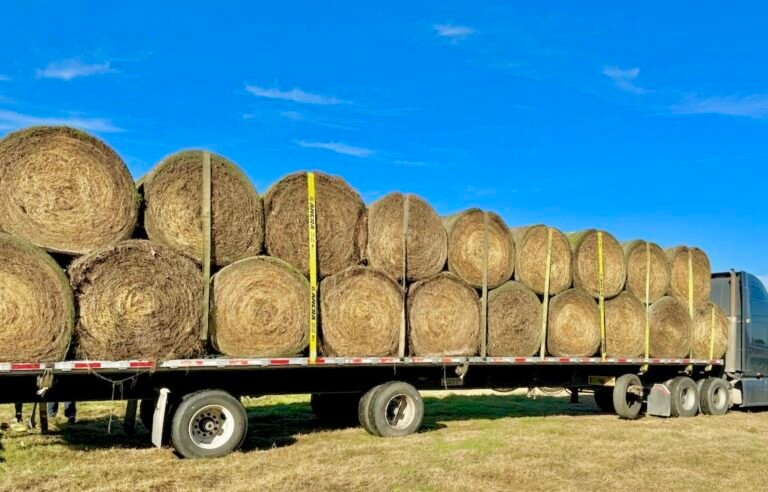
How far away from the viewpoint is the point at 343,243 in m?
10.7

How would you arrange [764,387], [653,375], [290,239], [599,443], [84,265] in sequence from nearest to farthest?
1. [84,265]
2. [290,239]
3. [599,443]
4. [653,375]
5. [764,387]

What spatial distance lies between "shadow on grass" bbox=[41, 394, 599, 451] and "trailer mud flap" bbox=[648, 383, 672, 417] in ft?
4.59

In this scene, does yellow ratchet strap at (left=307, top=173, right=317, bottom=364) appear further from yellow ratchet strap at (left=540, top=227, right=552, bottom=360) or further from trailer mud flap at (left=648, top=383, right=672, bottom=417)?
trailer mud flap at (left=648, top=383, right=672, bottom=417)

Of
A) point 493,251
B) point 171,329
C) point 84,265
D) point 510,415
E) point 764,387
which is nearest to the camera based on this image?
point 84,265

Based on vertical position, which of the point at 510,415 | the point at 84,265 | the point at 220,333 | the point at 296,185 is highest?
the point at 296,185

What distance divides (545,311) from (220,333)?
614cm

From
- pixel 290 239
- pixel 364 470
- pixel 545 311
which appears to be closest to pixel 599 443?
pixel 545 311

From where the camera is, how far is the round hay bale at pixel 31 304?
7.79m

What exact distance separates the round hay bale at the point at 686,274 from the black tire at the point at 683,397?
5.60ft

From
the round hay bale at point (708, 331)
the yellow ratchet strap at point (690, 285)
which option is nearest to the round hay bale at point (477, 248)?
the yellow ratchet strap at point (690, 285)

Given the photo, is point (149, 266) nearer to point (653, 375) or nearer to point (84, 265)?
point (84, 265)

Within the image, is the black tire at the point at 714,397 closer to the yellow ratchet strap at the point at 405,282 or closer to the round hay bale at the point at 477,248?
the round hay bale at the point at 477,248

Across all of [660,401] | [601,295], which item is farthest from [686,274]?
[601,295]

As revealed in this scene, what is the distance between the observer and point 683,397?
1612 cm
